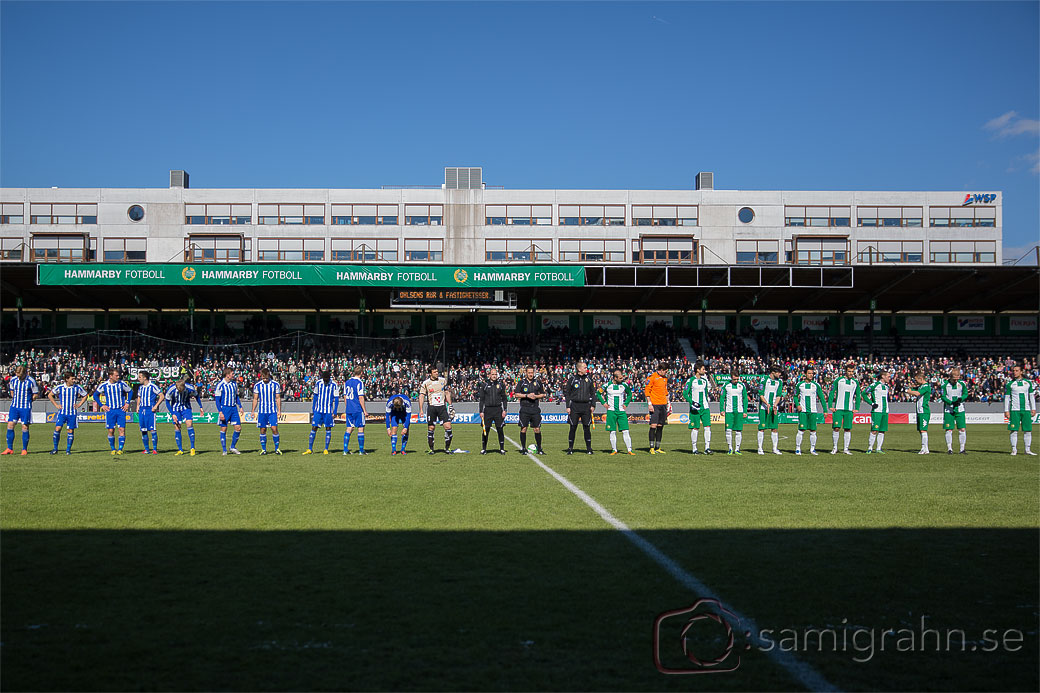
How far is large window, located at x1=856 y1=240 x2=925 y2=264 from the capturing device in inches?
2493

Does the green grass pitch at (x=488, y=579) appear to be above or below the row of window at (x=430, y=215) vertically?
below

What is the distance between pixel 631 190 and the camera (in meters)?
62.3

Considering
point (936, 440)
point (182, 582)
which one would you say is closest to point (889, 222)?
point (936, 440)

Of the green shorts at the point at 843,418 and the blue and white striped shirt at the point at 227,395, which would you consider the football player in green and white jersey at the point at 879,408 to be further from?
the blue and white striped shirt at the point at 227,395

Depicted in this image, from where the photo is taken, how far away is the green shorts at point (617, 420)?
19500 millimetres

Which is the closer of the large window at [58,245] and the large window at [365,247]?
the large window at [58,245]

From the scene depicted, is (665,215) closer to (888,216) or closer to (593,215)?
(593,215)

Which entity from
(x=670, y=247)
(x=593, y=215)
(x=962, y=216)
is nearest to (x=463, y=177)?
(x=593, y=215)

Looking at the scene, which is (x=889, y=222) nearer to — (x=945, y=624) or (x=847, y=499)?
(x=847, y=499)

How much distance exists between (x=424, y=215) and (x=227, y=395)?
44.3 meters

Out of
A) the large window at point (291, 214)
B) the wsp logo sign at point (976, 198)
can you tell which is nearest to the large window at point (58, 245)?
the large window at point (291, 214)

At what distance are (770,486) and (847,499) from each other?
163cm

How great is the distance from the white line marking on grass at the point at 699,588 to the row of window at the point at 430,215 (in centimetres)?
5145

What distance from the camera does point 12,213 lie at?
60.4 metres
